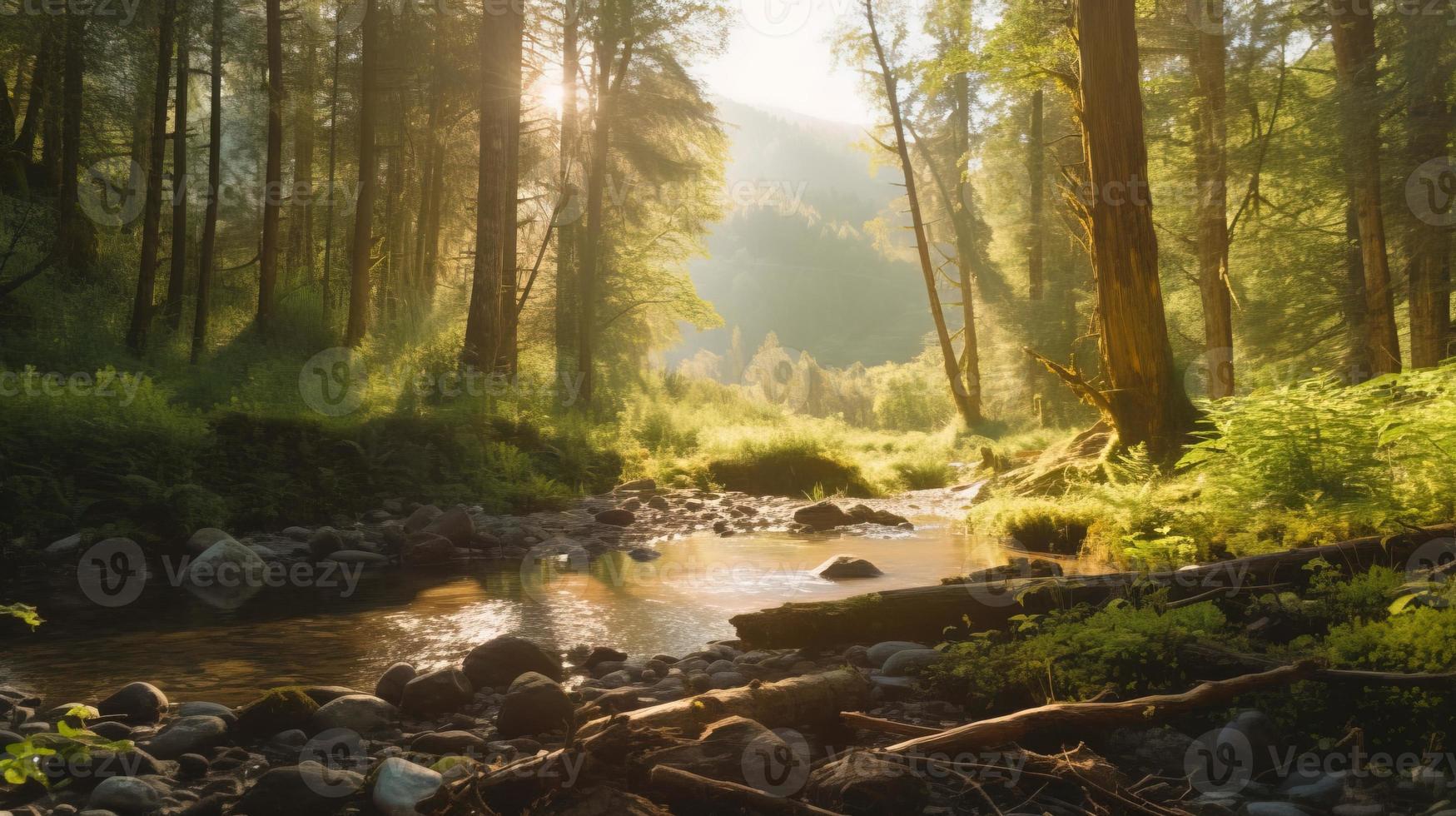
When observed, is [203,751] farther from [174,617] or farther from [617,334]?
[617,334]

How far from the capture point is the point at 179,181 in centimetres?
1548

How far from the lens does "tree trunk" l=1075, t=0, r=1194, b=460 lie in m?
9.20

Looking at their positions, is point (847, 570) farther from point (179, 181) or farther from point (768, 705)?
point (179, 181)

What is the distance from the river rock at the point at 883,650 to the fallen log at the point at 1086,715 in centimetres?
153

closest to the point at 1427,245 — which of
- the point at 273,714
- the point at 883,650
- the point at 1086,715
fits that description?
the point at 883,650

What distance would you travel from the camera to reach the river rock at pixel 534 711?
3.93 metres

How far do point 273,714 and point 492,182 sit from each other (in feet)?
40.6

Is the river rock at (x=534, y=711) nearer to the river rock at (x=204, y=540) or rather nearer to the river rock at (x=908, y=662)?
the river rock at (x=908, y=662)

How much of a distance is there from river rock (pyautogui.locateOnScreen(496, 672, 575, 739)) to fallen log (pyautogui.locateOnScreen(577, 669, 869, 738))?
1.61 ft

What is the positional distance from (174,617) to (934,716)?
18.4 ft

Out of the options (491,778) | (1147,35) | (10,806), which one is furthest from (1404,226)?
(10,806)

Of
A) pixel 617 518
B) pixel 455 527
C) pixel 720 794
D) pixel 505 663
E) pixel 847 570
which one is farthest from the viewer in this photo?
pixel 617 518

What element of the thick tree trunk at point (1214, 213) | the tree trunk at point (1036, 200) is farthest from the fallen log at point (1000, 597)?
the tree trunk at point (1036, 200)

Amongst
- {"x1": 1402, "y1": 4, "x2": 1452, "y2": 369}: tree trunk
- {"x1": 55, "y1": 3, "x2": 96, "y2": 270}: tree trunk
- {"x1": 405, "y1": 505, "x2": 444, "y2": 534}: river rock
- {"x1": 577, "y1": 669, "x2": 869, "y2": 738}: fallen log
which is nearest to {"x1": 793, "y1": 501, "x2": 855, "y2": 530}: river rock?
{"x1": 405, "y1": 505, "x2": 444, "y2": 534}: river rock
